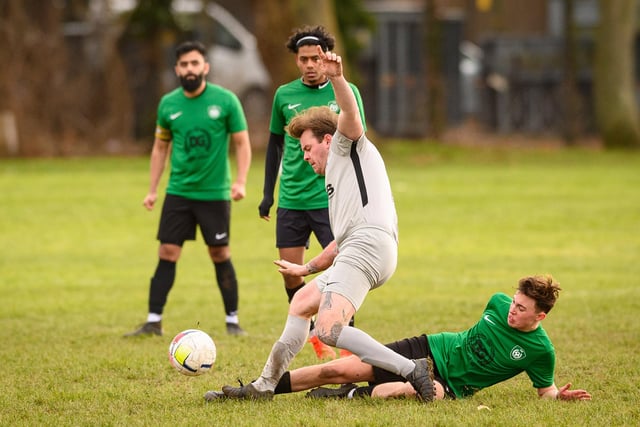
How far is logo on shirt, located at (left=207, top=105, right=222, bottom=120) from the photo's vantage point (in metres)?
9.62

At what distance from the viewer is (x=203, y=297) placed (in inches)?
478

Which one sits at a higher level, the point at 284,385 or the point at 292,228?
the point at 292,228

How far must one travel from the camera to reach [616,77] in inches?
1300

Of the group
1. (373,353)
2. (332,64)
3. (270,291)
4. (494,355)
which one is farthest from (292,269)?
(270,291)

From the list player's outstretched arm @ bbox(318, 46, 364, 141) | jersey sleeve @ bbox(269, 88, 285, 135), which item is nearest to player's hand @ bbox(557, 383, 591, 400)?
player's outstretched arm @ bbox(318, 46, 364, 141)

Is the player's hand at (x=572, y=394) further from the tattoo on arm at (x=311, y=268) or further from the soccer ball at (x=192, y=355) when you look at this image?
the soccer ball at (x=192, y=355)

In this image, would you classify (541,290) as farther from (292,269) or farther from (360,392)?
(292,269)

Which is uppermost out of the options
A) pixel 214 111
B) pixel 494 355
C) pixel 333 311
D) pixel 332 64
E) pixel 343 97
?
pixel 332 64

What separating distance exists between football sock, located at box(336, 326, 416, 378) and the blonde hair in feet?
3.79

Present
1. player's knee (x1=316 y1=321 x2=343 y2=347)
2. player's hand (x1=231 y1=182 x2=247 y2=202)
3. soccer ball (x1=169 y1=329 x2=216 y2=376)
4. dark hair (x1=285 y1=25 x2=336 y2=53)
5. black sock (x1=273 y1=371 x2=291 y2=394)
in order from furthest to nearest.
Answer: player's hand (x1=231 y1=182 x2=247 y2=202) < dark hair (x1=285 y1=25 x2=336 y2=53) < soccer ball (x1=169 y1=329 x2=216 y2=376) < black sock (x1=273 y1=371 x2=291 y2=394) < player's knee (x1=316 y1=321 x2=343 y2=347)

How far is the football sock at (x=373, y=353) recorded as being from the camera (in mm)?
6527

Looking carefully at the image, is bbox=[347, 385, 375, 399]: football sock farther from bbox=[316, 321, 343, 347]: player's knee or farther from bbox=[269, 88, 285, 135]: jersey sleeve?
bbox=[269, 88, 285, 135]: jersey sleeve

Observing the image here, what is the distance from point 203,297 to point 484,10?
107ft

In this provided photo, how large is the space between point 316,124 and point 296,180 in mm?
2240
